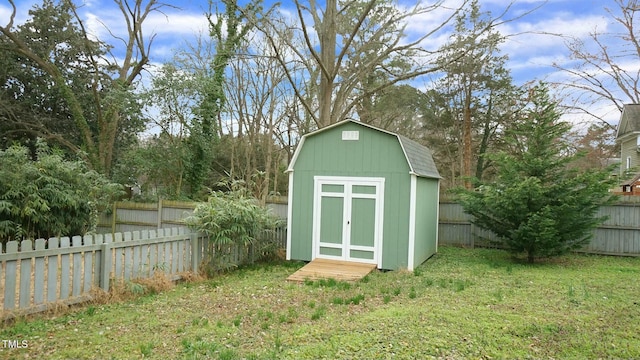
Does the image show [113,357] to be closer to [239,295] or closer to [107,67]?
[239,295]

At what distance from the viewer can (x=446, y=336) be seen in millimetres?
3799

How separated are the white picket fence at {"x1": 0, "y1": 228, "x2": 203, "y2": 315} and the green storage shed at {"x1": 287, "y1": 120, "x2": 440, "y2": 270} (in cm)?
246

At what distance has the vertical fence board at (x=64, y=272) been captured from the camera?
4829 millimetres

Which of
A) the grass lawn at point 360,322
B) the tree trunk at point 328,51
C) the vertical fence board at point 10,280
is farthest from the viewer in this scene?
the tree trunk at point 328,51

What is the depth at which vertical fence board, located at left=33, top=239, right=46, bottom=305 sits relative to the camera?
4.54 m

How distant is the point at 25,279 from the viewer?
4.44 m

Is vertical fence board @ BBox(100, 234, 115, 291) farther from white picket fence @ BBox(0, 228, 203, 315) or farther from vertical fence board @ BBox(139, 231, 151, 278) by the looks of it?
vertical fence board @ BBox(139, 231, 151, 278)

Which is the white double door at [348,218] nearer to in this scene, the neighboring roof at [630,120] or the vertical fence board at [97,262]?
the vertical fence board at [97,262]

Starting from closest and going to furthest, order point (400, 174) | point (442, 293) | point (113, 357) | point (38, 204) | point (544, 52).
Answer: point (113, 357) → point (442, 293) → point (38, 204) → point (400, 174) → point (544, 52)

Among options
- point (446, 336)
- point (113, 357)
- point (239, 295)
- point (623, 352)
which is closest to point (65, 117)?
point (239, 295)

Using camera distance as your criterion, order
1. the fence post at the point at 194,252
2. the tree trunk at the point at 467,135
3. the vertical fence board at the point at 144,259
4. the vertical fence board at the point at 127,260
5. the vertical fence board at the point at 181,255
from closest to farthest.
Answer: the vertical fence board at the point at 127,260, the vertical fence board at the point at 144,259, the vertical fence board at the point at 181,255, the fence post at the point at 194,252, the tree trunk at the point at 467,135

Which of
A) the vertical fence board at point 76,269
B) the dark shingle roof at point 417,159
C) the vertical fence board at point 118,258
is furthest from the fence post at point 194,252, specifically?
the dark shingle roof at point 417,159

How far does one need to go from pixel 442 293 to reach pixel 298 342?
2.69 metres

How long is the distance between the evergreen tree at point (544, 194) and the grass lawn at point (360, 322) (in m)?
1.22
